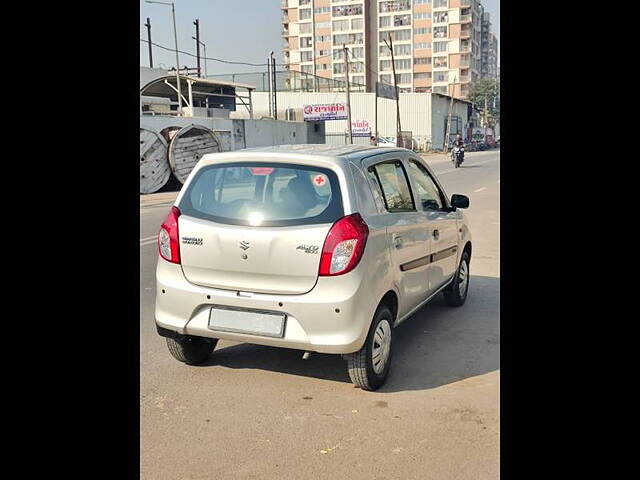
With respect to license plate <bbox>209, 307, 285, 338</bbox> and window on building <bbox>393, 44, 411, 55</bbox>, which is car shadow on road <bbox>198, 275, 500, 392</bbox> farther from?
window on building <bbox>393, 44, 411, 55</bbox>

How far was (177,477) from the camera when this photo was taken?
3.01 m

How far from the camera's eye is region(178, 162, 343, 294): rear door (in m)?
3.81

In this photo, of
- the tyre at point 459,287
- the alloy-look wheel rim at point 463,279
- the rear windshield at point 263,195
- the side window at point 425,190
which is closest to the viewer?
the rear windshield at point 263,195

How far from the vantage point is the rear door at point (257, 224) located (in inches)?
150

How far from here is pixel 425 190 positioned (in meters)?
5.26

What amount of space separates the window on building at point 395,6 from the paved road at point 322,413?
107 m

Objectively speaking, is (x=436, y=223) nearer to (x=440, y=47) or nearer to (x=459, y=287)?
(x=459, y=287)

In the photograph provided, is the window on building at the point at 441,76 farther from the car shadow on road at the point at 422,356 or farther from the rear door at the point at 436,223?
the car shadow on road at the point at 422,356

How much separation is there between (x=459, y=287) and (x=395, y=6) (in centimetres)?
10750

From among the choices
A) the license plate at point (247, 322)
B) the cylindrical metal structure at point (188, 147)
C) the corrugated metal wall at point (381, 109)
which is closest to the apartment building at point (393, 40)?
the corrugated metal wall at point (381, 109)

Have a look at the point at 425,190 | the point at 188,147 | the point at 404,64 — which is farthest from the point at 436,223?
the point at 404,64
